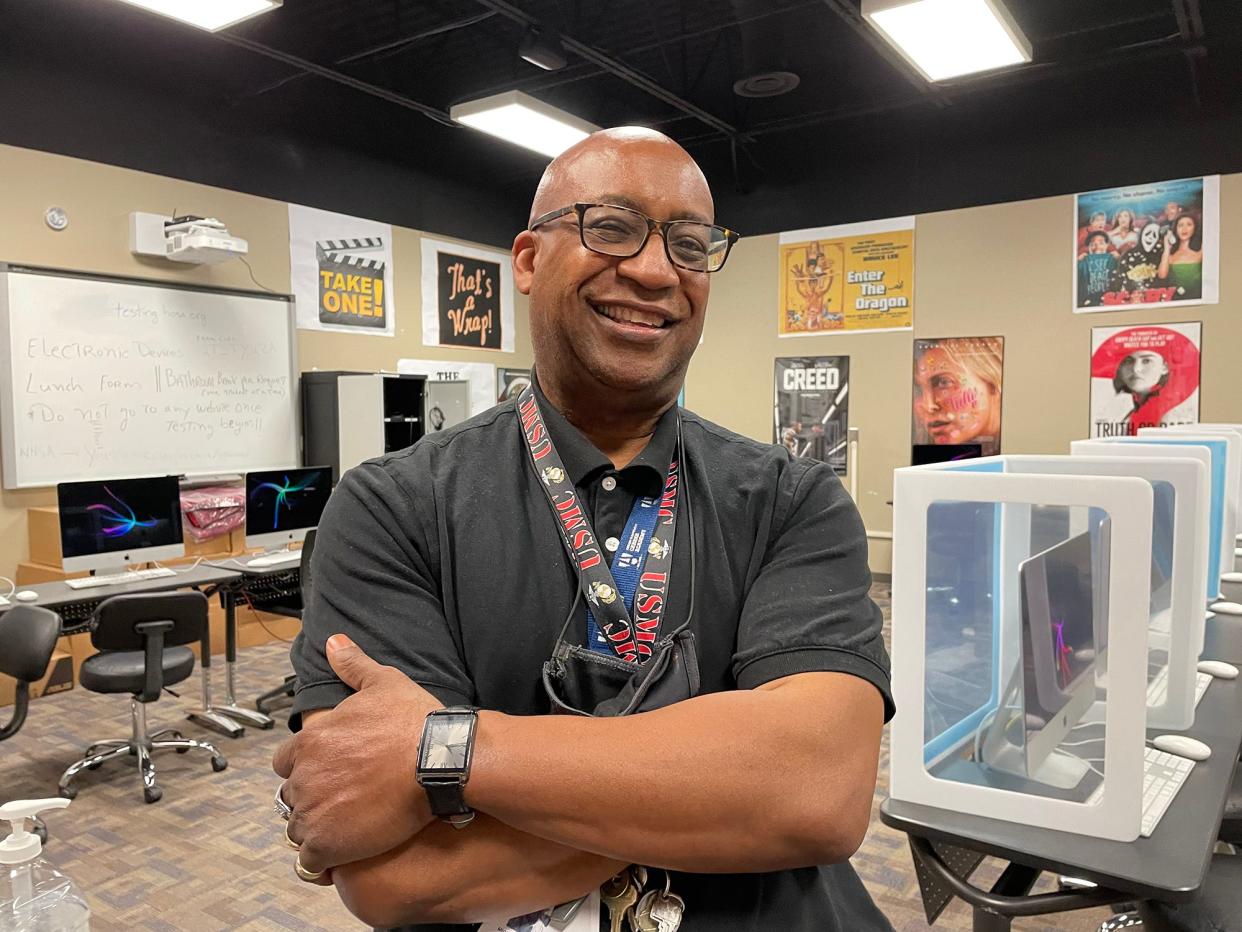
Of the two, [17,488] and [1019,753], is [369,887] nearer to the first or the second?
[1019,753]

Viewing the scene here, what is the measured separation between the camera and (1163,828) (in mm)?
1484

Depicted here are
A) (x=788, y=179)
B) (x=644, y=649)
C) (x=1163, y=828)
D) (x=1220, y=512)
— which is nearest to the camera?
(x=644, y=649)

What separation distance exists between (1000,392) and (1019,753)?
5876 millimetres

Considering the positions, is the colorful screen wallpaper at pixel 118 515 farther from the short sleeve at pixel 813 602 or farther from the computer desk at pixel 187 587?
the short sleeve at pixel 813 602

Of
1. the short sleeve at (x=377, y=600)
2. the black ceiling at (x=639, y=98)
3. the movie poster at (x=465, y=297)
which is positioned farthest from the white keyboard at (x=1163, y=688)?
the movie poster at (x=465, y=297)

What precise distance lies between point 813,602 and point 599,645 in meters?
0.26

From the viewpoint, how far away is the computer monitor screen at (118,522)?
390 centimetres

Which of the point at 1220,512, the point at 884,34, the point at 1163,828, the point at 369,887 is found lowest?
the point at 1163,828

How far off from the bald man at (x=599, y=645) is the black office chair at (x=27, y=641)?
2423mm

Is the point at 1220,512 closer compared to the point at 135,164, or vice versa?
the point at 1220,512

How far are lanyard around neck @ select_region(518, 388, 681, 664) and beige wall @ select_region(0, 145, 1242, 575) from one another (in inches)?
201

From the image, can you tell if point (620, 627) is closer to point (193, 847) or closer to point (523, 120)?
point (193, 847)

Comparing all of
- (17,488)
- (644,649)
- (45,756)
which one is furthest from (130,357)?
(644,649)

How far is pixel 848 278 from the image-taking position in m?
7.56
